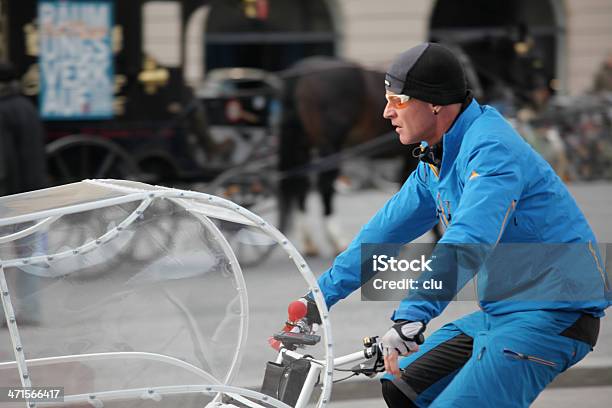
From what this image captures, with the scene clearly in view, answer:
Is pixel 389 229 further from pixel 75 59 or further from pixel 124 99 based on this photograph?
pixel 124 99

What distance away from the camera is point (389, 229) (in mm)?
3023

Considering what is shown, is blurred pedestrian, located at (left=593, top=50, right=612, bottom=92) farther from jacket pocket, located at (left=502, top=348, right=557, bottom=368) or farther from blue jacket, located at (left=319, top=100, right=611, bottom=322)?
jacket pocket, located at (left=502, top=348, right=557, bottom=368)

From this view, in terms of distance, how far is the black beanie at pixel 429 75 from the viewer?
2.69m

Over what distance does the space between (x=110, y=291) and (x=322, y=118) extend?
6.85 meters

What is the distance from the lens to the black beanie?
2.69 m

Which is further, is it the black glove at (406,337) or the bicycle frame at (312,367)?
the bicycle frame at (312,367)

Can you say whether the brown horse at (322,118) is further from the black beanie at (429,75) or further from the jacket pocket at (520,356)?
the jacket pocket at (520,356)

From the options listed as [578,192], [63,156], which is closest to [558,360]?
[63,156]

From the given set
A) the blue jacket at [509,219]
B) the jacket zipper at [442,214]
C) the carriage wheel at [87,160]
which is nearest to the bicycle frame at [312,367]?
the blue jacket at [509,219]

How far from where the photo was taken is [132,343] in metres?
2.81

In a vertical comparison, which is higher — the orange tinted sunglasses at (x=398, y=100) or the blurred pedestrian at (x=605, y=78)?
the orange tinted sunglasses at (x=398, y=100)

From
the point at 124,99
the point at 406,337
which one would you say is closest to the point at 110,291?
the point at 406,337

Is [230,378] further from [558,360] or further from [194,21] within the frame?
[194,21]

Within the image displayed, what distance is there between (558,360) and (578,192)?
39.8 feet
